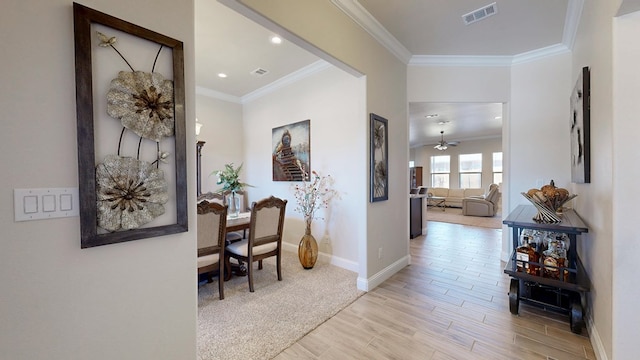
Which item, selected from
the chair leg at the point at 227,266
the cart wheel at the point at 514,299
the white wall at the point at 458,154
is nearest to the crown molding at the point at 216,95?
the chair leg at the point at 227,266

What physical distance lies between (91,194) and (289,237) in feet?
11.2

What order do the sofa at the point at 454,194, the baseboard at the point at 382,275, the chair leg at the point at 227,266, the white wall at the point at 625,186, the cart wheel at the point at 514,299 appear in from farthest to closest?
the sofa at the point at 454,194 → the chair leg at the point at 227,266 → the baseboard at the point at 382,275 → the cart wheel at the point at 514,299 → the white wall at the point at 625,186

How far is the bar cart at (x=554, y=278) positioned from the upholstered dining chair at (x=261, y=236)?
7.71 ft

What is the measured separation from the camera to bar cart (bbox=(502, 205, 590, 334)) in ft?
6.77

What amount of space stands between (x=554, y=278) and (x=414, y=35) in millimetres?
2861

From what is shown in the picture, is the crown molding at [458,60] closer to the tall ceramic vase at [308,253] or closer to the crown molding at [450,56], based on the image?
the crown molding at [450,56]

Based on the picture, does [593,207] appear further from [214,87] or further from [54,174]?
[214,87]

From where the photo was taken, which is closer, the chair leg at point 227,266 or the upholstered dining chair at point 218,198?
the chair leg at point 227,266

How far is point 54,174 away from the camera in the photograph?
100 centimetres

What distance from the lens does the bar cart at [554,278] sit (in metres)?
2.06

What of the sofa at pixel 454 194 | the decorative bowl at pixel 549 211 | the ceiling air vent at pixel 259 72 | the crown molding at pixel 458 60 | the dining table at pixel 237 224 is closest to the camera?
the decorative bowl at pixel 549 211

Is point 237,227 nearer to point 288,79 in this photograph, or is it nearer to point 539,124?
point 288,79

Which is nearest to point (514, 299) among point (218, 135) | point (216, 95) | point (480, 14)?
point (480, 14)

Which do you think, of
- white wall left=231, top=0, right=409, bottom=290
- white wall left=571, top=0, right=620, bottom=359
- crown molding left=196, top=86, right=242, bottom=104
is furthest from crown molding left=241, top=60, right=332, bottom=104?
white wall left=571, top=0, right=620, bottom=359
